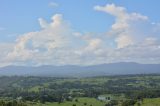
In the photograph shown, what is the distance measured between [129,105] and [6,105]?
62037 mm

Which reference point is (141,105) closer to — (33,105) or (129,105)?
(129,105)

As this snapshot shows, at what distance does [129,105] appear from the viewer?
197625 mm

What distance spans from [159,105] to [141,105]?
10517 mm

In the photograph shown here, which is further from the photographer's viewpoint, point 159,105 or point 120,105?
point 120,105

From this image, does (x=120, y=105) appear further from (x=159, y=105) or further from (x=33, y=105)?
(x=33, y=105)

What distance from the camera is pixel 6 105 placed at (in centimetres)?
17388

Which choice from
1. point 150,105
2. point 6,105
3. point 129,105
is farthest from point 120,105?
point 6,105

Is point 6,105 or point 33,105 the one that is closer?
point 6,105

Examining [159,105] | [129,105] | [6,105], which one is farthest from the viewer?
[129,105]

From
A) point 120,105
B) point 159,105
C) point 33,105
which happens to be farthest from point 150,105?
point 33,105

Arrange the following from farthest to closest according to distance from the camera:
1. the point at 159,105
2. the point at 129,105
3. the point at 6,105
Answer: the point at 129,105 < the point at 159,105 < the point at 6,105

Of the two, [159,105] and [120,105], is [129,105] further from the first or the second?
[159,105]

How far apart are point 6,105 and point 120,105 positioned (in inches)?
2321

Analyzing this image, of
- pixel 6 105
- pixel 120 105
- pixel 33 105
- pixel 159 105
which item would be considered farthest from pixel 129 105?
pixel 6 105
